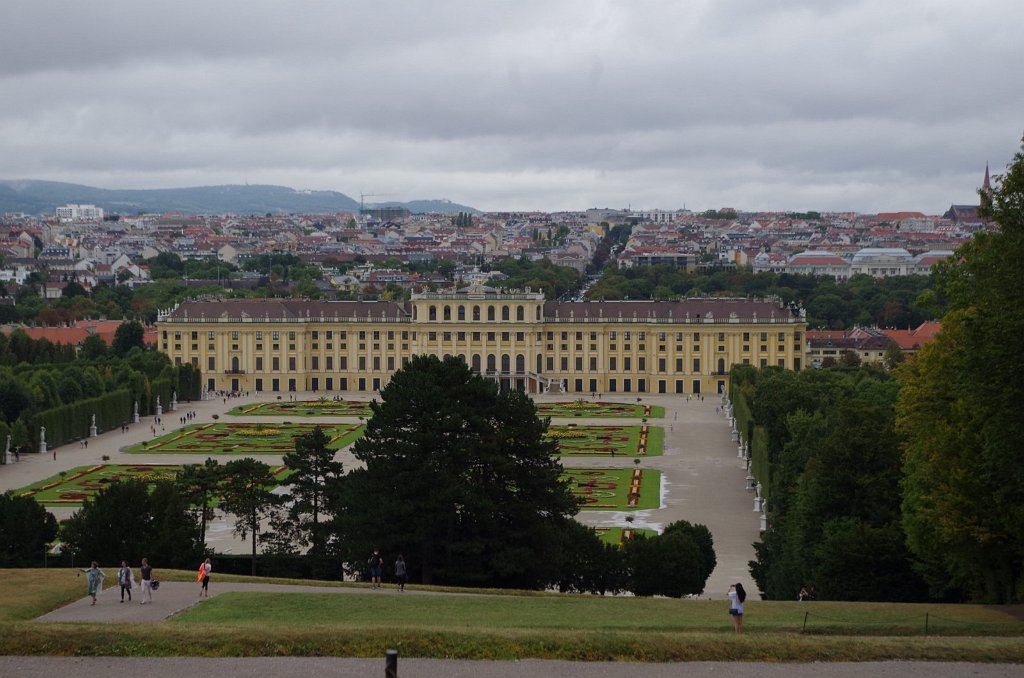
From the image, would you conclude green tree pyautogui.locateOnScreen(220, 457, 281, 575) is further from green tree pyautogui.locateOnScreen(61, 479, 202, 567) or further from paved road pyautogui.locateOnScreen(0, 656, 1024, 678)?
paved road pyautogui.locateOnScreen(0, 656, 1024, 678)

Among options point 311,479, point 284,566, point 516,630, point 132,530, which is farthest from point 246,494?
point 516,630

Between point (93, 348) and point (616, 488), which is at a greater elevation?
point (93, 348)

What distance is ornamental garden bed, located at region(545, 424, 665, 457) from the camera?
64.1 metres

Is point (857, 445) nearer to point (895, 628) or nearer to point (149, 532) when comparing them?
point (895, 628)

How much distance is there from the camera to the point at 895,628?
22.1 m

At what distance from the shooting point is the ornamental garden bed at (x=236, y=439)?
64188 millimetres

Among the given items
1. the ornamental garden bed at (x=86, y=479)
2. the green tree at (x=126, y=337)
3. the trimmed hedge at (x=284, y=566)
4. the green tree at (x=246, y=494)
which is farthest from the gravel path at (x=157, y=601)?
the green tree at (x=126, y=337)

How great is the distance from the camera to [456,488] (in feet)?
109

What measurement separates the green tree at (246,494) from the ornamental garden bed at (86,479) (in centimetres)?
1062

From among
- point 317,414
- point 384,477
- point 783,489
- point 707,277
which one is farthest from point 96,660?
point 707,277

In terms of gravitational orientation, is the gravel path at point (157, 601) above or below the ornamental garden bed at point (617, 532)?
above

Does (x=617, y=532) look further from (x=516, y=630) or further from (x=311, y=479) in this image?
(x=516, y=630)

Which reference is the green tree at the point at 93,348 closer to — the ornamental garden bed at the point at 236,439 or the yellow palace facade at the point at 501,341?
the yellow palace facade at the point at 501,341

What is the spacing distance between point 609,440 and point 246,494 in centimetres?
3281
